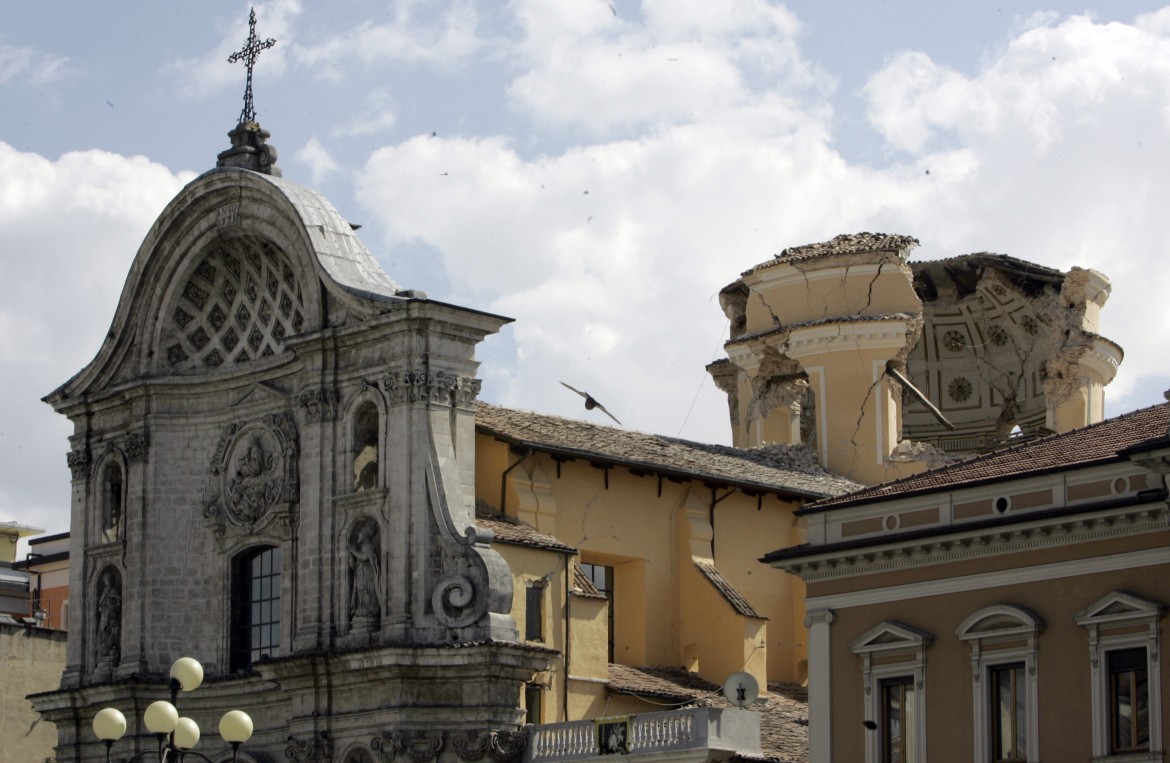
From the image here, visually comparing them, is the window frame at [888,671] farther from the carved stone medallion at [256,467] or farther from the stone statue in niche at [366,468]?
the carved stone medallion at [256,467]

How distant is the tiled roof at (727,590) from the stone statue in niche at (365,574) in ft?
23.1

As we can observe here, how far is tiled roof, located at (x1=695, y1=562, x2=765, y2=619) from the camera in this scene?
139 ft

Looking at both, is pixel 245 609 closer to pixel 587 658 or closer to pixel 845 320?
pixel 587 658

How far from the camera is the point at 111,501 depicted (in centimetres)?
4475

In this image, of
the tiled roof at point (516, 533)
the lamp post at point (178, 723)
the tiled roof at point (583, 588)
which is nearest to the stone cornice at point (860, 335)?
the tiled roof at point (583, 588)

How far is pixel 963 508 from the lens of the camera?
32.5 meters

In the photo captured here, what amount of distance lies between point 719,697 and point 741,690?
4869 mm

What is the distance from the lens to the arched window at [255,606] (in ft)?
137

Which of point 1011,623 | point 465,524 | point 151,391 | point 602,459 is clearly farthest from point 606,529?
point 1011,623

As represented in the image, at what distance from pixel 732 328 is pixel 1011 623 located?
991 inches

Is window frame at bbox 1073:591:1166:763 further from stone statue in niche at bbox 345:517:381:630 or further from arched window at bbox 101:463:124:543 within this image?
arched window at bbox 101:463:124:543

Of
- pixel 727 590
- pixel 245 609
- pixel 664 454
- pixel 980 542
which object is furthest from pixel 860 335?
pixel 980 542

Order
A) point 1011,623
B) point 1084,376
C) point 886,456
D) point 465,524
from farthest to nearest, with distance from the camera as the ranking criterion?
point 1084,376, point 886,456, point 465,524, point 1011,623

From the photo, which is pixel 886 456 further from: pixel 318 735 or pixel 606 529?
pixel 318 735
